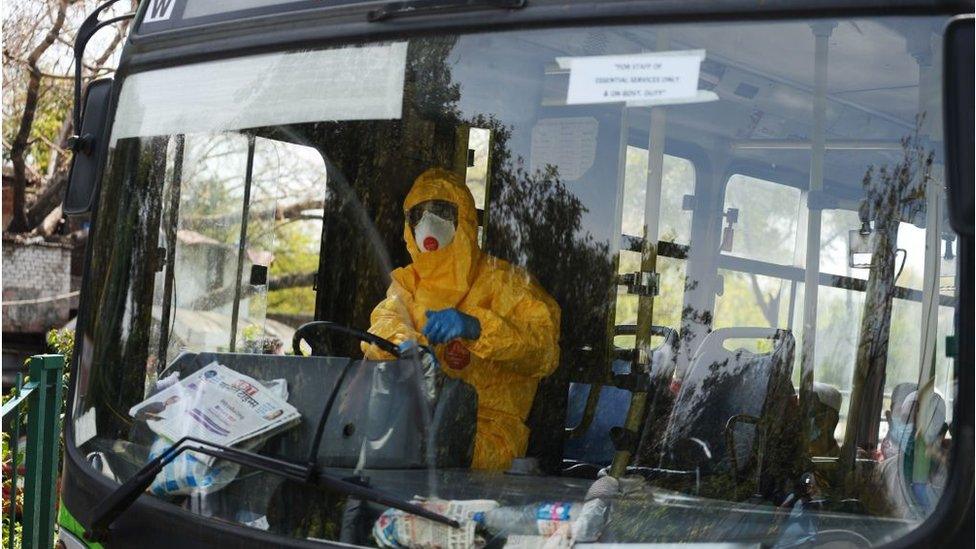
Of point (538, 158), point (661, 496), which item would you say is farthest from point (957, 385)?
point (538, 158)

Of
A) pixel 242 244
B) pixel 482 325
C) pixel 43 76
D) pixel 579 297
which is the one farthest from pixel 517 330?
pixel 43 76

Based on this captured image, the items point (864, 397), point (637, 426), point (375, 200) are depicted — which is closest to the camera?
point (864, 397)

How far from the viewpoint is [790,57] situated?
299cm

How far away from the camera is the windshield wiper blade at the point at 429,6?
3.18m

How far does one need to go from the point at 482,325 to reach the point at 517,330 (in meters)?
0.09

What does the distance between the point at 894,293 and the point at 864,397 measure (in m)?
0.24

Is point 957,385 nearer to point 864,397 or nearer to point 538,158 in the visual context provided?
point 864,397

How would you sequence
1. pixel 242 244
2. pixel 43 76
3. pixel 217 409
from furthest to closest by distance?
pixel 43 76 → pixel 242 244 → pixel 217 409

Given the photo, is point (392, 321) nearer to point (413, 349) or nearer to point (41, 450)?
point (413, 349)

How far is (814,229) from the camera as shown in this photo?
3.15 metres

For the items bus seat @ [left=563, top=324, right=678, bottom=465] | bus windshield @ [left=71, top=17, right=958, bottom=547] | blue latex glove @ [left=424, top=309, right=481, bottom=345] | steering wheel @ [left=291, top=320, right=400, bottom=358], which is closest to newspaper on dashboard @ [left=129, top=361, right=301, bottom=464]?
bus windshield @ [left=71, top=17, right=958, bottom=547]

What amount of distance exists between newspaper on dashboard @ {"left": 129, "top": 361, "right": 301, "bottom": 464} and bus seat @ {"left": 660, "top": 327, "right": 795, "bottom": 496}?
36.2 inches

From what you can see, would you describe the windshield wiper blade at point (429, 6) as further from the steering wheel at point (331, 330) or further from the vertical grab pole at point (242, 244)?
the steering wheel at point (331, 330)

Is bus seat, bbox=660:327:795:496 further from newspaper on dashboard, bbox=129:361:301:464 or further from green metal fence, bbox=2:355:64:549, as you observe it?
green metal fence, bbox=2:355:64:549
